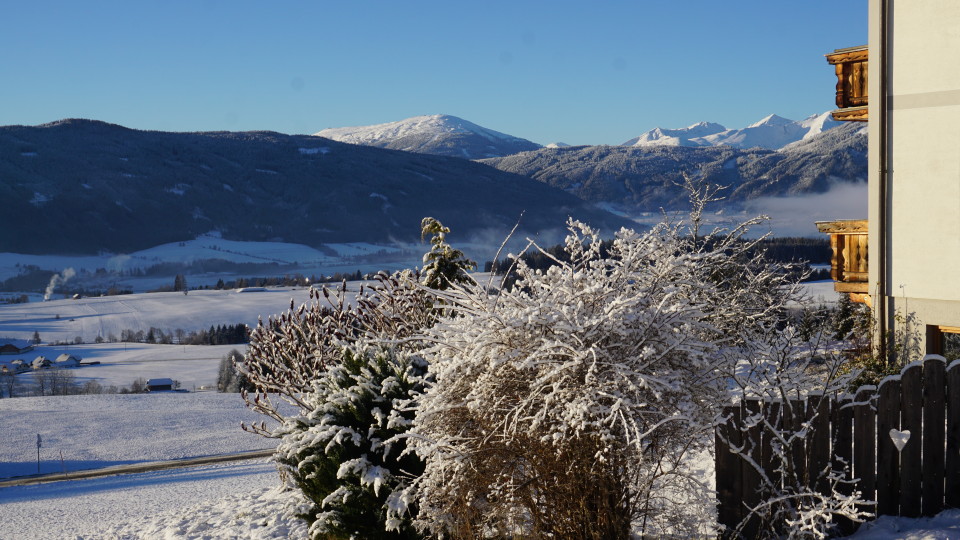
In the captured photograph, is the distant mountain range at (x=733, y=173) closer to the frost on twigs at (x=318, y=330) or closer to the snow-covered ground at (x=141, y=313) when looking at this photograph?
the snow-covered ground at (x=141, y=313)

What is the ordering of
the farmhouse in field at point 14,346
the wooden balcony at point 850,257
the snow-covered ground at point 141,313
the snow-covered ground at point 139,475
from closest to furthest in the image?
the snow-covered ground at point 139,475, the wooden balcony at point 850,257, the farmhouse in field at point 14,346, the snow-covered ground at point 141,313

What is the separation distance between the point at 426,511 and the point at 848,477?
2.66 meters

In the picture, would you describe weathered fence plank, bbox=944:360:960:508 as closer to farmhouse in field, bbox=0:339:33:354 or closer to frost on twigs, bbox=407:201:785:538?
frost on twigs, bbox=407:201:785:538

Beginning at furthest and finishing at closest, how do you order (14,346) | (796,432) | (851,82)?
(14,346)
(851,82)
(796,432)

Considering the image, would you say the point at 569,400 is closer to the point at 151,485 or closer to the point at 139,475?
the point at 151,485

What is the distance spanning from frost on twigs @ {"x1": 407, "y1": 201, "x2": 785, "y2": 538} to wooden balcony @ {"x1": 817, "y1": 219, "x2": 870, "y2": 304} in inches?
326

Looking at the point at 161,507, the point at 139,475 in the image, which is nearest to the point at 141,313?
the point at 139,475

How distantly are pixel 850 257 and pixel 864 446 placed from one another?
7.81m

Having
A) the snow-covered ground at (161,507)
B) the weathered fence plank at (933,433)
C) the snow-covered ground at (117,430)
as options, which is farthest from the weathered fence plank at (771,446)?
the snow-covered ground at (117,430)

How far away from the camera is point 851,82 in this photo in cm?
1173

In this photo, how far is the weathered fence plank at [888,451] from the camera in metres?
4.74

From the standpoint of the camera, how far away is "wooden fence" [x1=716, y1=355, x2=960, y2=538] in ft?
15.4

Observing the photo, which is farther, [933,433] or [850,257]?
[850,257]

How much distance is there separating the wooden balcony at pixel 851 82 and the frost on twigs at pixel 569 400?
346 inches
